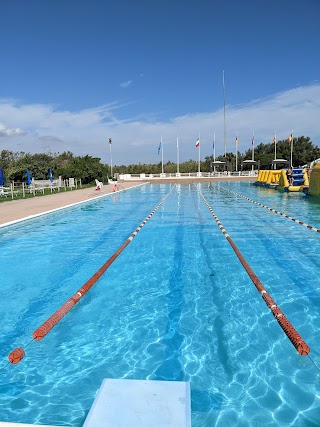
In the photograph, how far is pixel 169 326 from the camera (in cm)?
392

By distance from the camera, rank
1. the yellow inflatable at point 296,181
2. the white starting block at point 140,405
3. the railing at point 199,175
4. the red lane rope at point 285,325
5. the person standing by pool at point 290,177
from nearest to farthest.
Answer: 1. the white starting block at point 140,405
2. the red lane rope at point 285,325
3. the yellow inflatable at point 296,181
4. the person standing by pool at point 290,177
5. the railing at point 199,175

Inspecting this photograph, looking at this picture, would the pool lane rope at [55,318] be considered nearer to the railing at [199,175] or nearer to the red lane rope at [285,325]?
the red lane rope at [285,325]

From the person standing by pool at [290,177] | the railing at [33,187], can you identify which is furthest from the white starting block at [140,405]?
the person standing by pool at [290,177]

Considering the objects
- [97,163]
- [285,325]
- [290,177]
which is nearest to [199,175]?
[97,163]

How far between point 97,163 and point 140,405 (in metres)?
29.9

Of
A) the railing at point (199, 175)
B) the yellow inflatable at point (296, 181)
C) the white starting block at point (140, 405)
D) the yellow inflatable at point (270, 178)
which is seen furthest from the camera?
the railing at point (199, 175)

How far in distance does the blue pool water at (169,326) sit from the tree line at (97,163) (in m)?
19.3

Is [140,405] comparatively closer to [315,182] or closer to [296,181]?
[315,182]

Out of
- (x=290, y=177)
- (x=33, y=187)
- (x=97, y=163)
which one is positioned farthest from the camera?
(x=97, y=163)

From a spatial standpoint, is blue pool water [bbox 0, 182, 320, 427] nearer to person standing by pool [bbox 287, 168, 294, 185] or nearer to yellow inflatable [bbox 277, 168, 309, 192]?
yellow inflatable [bbox 277, 168, 309, 192]

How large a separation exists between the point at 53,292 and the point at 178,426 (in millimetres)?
3633

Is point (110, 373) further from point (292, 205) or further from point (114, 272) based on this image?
point (292, 205)

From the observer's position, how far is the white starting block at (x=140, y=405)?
1.94m

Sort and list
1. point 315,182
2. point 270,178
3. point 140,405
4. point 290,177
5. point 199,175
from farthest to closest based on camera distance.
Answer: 1. point 199,175
2. point 270,178
3. point 290,177
4. point 315,182
5. point 140,405
